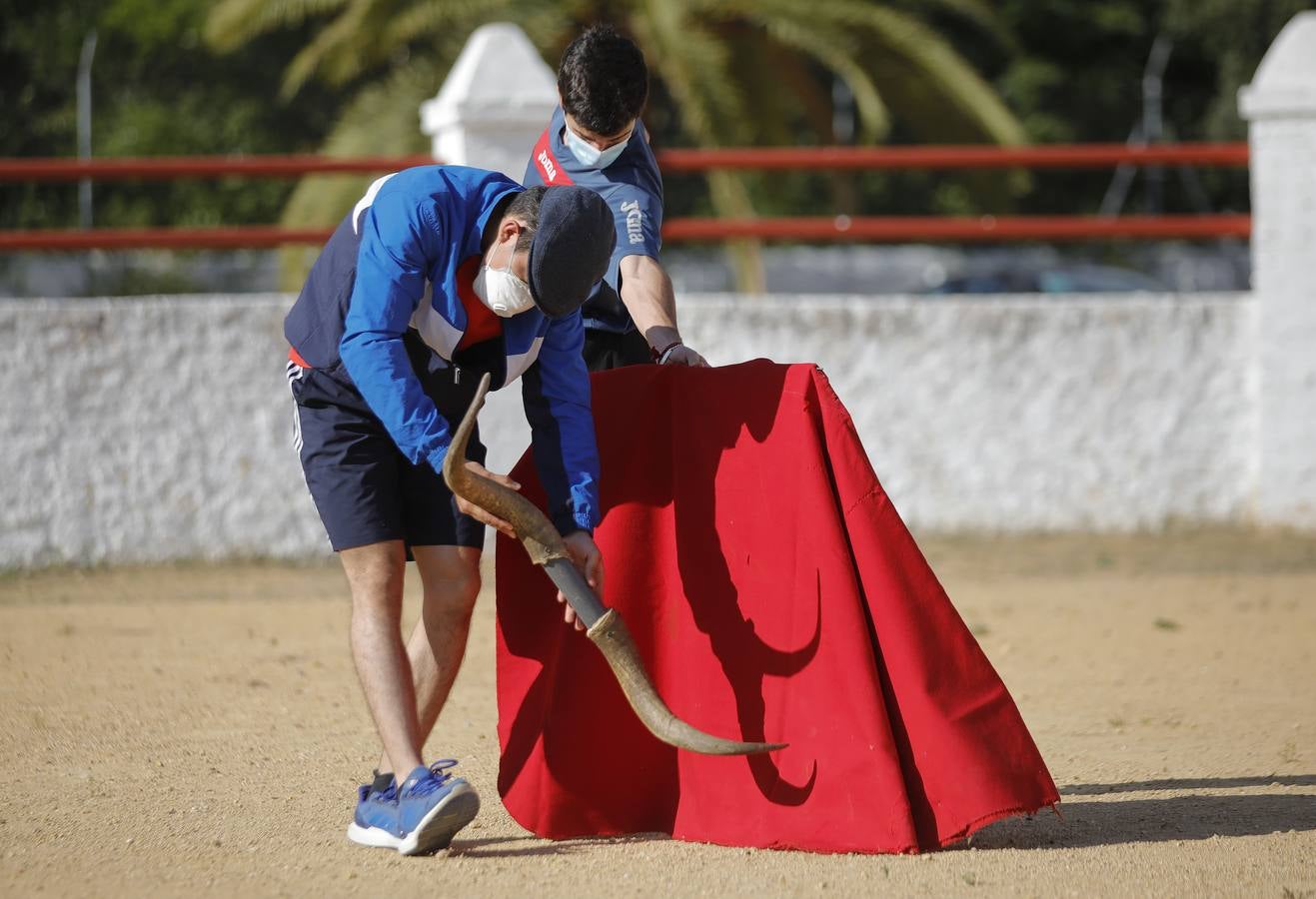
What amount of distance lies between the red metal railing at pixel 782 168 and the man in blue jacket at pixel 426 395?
16.5ft

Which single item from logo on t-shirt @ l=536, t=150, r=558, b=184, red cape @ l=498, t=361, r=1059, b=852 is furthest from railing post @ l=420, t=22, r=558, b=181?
red cape @ l=498, t=361, r=1059, b=852

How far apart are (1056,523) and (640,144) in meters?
5.52

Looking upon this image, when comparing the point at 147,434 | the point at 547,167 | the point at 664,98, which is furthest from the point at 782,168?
the point at 664,98

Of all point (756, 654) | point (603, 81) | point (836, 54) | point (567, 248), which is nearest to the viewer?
point (567, 248)

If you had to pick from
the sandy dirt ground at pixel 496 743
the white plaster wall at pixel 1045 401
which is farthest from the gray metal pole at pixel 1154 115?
the sandy dirt ground at pixel 496 743

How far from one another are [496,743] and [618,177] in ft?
5.94

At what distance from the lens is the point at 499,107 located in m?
8.33

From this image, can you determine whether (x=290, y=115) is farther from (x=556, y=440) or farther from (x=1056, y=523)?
(x=556, y=440)

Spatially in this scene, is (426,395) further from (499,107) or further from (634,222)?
(499,107)

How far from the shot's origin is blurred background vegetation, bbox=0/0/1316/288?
14.0 meters

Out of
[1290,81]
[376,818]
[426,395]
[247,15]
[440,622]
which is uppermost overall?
[247,15]

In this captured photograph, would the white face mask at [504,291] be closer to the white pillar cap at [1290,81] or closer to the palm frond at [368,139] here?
the white pillar cap at [1290,81]

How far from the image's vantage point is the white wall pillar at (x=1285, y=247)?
9.20 metres

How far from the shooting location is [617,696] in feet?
13.3
